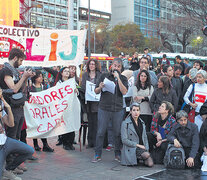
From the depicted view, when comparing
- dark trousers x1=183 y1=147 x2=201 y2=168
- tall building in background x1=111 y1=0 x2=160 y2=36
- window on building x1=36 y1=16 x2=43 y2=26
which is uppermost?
tall building in background x1=111 y1=0 x2=160 y2=36

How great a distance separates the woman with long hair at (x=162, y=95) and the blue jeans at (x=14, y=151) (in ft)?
9.97

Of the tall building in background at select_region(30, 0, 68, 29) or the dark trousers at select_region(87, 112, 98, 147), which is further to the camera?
the tall building in background at select_region(30, 0, 68, 29)

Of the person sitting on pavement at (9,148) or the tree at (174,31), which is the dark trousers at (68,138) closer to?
the person sitting on pavement at (9,148)

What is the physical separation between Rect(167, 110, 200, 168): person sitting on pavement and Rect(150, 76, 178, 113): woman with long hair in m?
0.79

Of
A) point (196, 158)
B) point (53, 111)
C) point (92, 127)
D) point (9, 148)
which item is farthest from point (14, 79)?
point (196, 158)

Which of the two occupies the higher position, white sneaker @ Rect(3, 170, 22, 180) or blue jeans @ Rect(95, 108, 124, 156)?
blue jeans @ Rect(95, 108, 124, 156)

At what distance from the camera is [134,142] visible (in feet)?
20.9

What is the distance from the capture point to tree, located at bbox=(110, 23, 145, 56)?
184 feet

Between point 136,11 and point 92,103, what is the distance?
86.6m

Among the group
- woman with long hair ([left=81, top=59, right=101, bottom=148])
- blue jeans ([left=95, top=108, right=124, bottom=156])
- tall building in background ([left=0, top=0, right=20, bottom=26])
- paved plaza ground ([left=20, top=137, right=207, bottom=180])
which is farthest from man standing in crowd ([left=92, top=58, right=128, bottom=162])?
tall building in background ([left=0, top=0, right=20, bottom=26])

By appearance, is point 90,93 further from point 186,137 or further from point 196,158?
point 196,158

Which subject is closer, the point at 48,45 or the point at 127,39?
the point at 48,45

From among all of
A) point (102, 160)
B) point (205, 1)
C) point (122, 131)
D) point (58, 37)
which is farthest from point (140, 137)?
point (205, 1)

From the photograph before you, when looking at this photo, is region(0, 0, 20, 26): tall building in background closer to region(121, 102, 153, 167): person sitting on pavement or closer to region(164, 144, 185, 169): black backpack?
region(121, 102, 153, 167): person sitting on pavement
